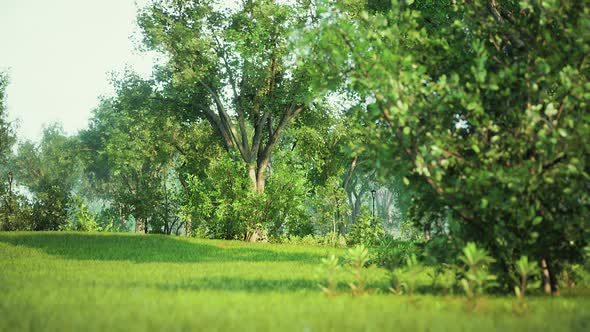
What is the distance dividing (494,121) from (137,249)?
59.3 ft

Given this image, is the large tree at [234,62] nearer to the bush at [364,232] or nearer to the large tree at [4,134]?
the bush at [364,232]

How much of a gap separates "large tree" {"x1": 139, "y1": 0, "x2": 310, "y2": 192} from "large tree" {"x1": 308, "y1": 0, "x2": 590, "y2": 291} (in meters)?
20.8

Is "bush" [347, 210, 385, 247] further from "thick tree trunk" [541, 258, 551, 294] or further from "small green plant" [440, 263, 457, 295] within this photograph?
"thick tree trunk" [541, 258, 551, 294]

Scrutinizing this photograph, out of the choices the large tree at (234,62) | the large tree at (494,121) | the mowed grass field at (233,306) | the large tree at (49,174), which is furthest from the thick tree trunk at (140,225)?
the large tree at (494,121)

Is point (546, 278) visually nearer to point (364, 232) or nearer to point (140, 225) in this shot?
point (364, 232)

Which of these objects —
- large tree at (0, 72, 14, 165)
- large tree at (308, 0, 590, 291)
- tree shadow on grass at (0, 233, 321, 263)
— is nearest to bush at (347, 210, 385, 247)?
tree shadow on grass at (0, 233, 321, 263)

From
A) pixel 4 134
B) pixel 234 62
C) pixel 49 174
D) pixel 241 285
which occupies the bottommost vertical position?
pixel 241 285

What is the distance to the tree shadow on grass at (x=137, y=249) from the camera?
20.1 m

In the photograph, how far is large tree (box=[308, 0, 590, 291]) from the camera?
8062 millimetres

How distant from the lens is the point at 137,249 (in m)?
23.8

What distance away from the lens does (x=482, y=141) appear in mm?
8828

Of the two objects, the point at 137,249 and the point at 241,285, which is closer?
the point at 241,285

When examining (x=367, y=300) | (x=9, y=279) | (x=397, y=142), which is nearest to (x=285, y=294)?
(x=367, y=300)

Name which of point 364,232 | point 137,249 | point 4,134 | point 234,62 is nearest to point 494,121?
point 137,249
